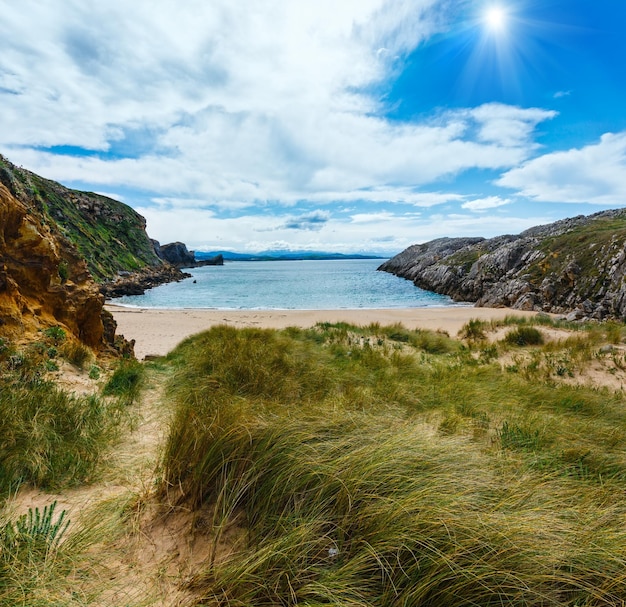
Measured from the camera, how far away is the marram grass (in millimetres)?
1756

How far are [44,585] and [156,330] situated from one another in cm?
1906

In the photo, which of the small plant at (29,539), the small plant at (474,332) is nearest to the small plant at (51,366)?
the small plant at (29,539)

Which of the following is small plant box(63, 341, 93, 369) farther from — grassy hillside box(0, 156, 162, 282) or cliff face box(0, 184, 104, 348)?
grassy hillside box(0, 156, 162, 282)

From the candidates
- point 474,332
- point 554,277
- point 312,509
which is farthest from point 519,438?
point 554,277

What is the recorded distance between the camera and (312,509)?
7.52 feet

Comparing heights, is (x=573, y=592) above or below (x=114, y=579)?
above

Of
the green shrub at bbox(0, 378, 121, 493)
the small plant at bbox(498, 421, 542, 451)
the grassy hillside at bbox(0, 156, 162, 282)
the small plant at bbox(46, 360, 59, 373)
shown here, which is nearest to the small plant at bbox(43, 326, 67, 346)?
the small plant at bbox(46, 360, 59, 373)

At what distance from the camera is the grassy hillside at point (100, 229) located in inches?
2036

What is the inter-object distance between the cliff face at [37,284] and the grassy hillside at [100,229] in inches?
1402

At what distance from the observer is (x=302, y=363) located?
7285mm

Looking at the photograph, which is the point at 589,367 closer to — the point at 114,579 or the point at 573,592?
the point at 573,592

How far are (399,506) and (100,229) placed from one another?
262ft

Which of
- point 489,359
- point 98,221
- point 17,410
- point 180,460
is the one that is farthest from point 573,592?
point 98,221

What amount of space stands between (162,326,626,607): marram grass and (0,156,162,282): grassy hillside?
143 feet
